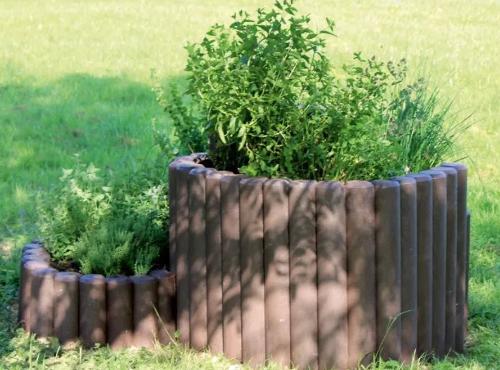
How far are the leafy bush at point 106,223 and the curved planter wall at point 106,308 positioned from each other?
0.51ft

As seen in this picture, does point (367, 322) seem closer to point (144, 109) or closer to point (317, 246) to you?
point (317, 246)

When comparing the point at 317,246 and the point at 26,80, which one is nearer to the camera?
the point at 317,246

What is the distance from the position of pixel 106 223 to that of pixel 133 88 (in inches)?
217

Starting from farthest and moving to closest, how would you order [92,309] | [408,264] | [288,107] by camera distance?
[92,309]
[288,107]
[408,264]

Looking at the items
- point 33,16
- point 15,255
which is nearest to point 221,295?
point 15,255

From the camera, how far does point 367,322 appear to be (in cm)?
417

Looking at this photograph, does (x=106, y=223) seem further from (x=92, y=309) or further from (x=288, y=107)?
(x=288, y=107)

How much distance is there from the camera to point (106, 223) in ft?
16.6

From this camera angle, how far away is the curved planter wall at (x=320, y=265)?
163 inches

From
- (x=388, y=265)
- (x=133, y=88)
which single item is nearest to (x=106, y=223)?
(x=388, y=265)

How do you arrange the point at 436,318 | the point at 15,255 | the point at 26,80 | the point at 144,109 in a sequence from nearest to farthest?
the point at 436,318 < the point at 15,255 < the point at 144,109 < the point at 26,80

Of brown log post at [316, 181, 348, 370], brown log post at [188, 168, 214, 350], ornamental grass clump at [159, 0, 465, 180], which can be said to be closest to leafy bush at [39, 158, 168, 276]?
brown log post at [188, 168, 214, 350]

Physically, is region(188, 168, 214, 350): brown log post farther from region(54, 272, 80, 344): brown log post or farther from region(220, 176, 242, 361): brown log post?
region(54, 272, 80, 344): brown log post

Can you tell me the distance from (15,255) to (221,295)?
2139 millimetres
